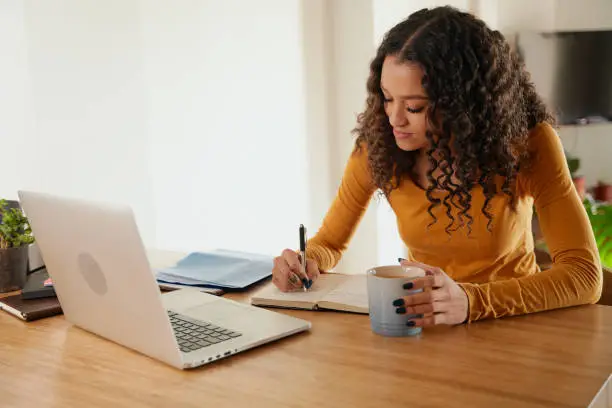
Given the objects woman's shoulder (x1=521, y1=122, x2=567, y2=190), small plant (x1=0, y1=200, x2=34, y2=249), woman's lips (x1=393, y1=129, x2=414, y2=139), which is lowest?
small plant (x1=0, y1=200, x2=34, y2=249)

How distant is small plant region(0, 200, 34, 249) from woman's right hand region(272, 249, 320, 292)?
552 millimetres

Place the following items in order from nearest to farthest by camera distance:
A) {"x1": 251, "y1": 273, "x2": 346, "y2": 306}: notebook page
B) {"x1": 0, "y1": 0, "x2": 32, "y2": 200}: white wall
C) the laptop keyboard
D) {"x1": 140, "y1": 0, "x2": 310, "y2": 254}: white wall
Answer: the laptop keyboard, {"x1": 251, "y1": 273, "x2": 346, "y2": 306}: notebook page, {"x1": 0, "y1": 0, "x2": 32, "y2": 200}: white wall, {"x1": 140, "y1": 0, "x2": 310, "y2": 254}: white wall

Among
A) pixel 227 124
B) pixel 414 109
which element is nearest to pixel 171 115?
pixel 227 124

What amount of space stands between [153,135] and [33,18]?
0.83 meters

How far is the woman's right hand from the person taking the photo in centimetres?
148

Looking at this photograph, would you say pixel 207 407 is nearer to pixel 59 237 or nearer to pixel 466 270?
pixel 59 237

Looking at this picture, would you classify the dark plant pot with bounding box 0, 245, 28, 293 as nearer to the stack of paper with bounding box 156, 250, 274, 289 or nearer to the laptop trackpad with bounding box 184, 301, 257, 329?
the stack of paper with bounding box 156, 250, 274, 289

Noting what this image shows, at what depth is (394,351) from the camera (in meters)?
1.13

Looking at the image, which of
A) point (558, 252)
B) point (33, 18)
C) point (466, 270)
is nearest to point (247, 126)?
point (33, 18)

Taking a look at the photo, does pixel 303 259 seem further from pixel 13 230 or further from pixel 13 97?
pixel 13 97

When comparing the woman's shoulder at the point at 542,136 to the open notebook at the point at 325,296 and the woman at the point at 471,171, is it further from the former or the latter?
the open notebook at the point at 325,296

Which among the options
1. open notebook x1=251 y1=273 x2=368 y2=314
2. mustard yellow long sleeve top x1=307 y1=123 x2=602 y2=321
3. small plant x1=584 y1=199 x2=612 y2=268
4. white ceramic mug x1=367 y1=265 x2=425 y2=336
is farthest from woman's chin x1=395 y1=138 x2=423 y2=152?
small plant x1=584 y1=199 x2=612 y2=268

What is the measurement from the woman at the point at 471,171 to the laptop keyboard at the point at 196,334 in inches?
10.5

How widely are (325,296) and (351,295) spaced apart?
5 centimetres
